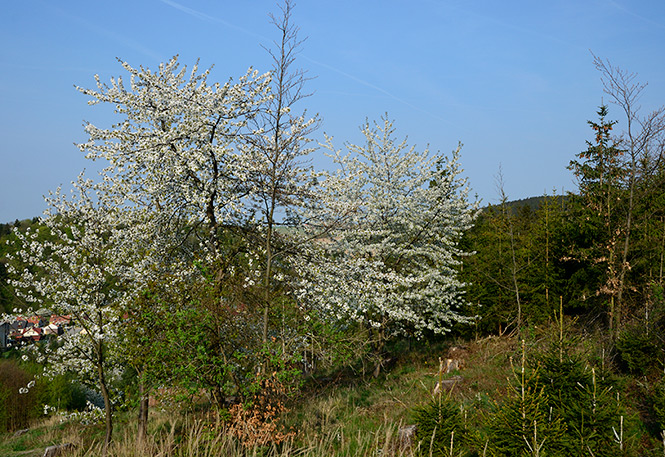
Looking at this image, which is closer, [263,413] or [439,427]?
[439,427]

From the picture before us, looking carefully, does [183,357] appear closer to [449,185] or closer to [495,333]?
[449,185]

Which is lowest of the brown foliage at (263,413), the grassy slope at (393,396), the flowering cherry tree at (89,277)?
the grassy slope at (393,396)

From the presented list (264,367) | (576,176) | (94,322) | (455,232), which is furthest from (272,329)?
(576,176)

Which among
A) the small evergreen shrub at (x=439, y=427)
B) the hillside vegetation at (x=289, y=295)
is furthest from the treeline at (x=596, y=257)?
the small evergreen shrub at (x=439, y=427)

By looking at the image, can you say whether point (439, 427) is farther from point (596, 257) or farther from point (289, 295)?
point (596, 257)

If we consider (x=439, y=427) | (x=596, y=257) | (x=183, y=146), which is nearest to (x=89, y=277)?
(x=183, y=146)

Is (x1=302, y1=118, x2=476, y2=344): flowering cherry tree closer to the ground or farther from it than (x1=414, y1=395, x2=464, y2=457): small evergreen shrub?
farther from it

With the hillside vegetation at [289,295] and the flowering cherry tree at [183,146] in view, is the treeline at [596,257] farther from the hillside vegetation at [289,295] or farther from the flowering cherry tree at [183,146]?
the flowering cherry tree at [183,146]

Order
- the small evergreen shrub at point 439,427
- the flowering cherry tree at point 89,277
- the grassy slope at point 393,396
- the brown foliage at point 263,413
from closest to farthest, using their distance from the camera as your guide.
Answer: the small evergreen shrub at point 439,427 → the brown foliage at point 263,413 → the grassy slope at point 393,396 → the flowering cherry tree at point 89,277

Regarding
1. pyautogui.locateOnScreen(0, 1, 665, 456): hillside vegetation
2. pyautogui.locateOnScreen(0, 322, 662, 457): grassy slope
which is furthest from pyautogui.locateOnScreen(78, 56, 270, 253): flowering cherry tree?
pyautogui.locateOnScreen(0, 322, 662, 457): grassy slope

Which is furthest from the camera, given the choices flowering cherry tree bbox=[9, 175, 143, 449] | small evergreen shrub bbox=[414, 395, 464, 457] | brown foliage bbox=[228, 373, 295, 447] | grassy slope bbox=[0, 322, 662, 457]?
flowering cherry tree bbox=[9, 175, 143, 449]

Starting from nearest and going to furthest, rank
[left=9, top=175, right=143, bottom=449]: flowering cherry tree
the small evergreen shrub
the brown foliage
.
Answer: the small evergreen shrub
the brown foliage
[left=9, top=175, right=143, bottom=449]: flowering cherry tree

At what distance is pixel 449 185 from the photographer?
1805 cm

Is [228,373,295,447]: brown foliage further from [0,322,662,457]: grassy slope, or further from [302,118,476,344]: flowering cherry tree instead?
[302,118,476,344]: flowering cherry tree
